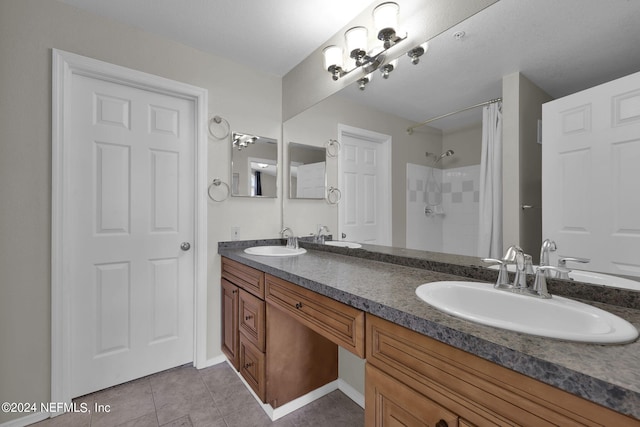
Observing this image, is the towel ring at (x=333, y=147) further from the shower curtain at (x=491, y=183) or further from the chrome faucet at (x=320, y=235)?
the shower curtain at (x=491, y=183)

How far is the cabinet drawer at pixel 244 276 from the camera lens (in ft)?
5.04

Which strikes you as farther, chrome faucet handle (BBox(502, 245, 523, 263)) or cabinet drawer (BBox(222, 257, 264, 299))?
cabinet drawer (BBox(222, 257, 264, 299))

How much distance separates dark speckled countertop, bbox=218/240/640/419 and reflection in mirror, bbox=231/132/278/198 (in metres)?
0.81

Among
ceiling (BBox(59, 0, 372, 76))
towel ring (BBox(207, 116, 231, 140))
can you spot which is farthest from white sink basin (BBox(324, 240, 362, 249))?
ceiling (BBox(59, 0, 372, 76))

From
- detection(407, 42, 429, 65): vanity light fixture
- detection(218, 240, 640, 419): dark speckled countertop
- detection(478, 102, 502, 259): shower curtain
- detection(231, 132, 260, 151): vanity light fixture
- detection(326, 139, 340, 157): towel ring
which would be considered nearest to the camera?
detection(218, 240, 640, 419): dark speckled countertop

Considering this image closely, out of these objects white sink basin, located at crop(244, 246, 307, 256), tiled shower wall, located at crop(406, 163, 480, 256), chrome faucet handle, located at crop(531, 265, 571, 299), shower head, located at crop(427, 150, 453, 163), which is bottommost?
white sink basin, located at crop(244, 246, 307, 256)

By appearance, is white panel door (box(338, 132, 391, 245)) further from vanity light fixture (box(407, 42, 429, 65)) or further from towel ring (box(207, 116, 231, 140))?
towel ring (box(207, 116, 231, 140))

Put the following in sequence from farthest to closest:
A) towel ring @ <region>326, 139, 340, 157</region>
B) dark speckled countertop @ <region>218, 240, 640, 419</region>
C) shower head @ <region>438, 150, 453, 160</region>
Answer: towel ring @ <region>326, 139, 340, 157</region>, shower head @ <region>438, 150, 453, 160</region>, dark speckled countertop @ <region>218, 240, 640, 419</region>

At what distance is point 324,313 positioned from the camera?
1062 millimetres

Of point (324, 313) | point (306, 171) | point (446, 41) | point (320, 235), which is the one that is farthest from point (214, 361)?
point (446, 41)

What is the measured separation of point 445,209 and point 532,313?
54 cm

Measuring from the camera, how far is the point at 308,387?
163 cm

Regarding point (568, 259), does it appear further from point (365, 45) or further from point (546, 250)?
point (365, 45)

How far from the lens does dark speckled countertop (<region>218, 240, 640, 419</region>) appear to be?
463mm
